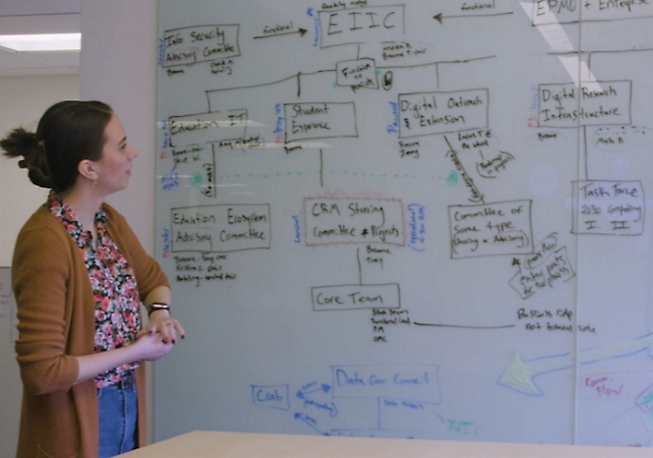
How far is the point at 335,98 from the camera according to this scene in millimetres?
3379

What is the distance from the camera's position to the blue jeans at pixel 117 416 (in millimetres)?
2244

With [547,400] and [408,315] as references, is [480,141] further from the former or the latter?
[547,400]

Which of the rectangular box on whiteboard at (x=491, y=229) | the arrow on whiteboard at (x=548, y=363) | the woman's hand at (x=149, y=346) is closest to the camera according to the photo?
the woman's hand at (x=149, y=346)

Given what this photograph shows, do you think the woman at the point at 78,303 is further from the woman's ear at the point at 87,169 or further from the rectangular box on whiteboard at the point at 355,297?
the rectangular box on whiteboard at the point at 355,297

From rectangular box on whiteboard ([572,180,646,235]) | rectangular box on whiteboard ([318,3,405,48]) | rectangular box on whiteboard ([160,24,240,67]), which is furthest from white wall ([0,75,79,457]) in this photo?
rectangular box on whiteboard ([572,180,646,235])

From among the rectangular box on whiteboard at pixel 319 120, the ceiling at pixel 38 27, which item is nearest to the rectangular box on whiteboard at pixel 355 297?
the rectangular box on whiteboard at pixel 319 120

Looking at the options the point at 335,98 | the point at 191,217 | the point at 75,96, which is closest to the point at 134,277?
the point at 191,217

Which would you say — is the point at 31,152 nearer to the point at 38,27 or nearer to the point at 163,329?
the point at 163,329

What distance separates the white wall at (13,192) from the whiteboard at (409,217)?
3.00 ft

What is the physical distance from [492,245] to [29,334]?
1821 millimetres

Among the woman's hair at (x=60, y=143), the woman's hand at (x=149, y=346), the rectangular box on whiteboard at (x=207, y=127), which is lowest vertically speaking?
the woman's hand at (x=149, y=346)

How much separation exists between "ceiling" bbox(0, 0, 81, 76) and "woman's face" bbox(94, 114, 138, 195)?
6.32 ft

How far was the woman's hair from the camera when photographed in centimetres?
226

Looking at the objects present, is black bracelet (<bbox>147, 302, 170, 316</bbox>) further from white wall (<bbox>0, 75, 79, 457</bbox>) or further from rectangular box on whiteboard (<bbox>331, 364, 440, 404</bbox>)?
white wall (<bbox>0, 75, 79, 457</bbox>)
